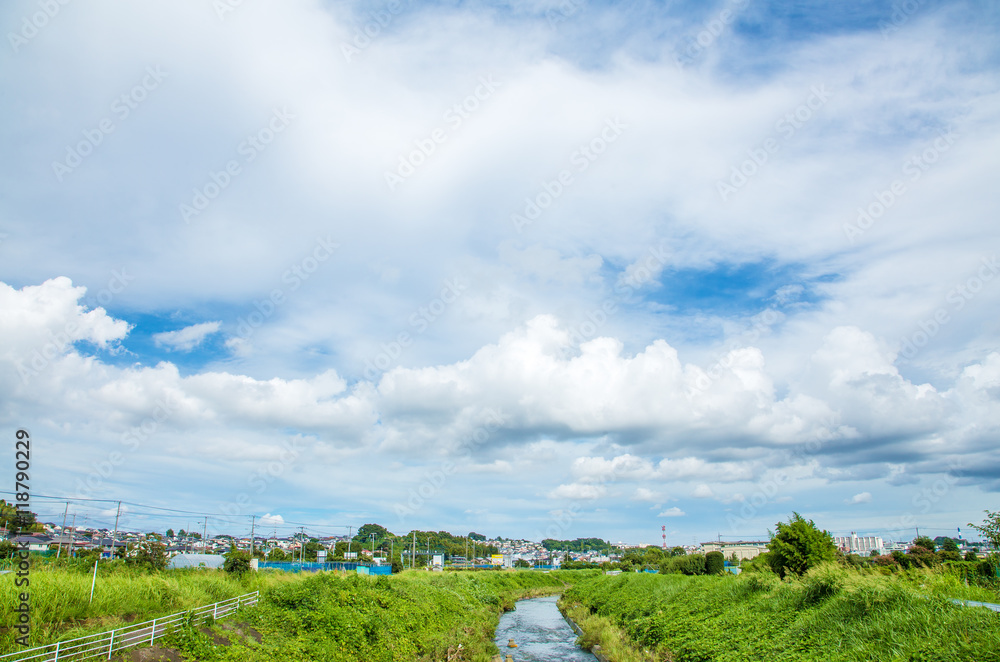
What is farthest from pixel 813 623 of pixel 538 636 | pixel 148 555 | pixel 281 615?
pixel 148 555

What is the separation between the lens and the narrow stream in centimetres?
3522

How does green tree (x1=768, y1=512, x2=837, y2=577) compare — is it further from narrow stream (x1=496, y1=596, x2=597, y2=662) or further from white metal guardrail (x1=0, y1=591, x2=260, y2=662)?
white metal guardrail (x1=0, y1=591, x2=260, y2=662)

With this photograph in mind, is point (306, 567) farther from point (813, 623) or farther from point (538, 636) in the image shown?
point (813, 623)

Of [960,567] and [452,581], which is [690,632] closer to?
[960,567]

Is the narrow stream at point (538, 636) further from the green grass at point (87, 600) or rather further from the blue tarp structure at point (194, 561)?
the blue tarp structure at point (194, 561)

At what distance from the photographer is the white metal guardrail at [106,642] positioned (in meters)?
15.1

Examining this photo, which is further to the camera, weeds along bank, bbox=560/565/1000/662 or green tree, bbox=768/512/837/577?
green tree, bbox=768/512/837/577

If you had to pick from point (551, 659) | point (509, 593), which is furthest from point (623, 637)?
point (509, 593)

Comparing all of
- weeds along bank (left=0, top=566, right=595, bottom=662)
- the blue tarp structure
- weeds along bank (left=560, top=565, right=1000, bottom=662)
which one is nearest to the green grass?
weeds along bank (left=0, top=566, right=595, bottom=662)

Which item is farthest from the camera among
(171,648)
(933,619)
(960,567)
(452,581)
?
(452,581)

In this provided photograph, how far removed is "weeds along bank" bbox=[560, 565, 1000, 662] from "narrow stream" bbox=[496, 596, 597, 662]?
2388 millimetres

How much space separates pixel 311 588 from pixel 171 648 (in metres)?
10.8

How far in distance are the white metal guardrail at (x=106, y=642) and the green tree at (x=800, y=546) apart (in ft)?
100

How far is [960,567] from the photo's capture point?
22.4m
